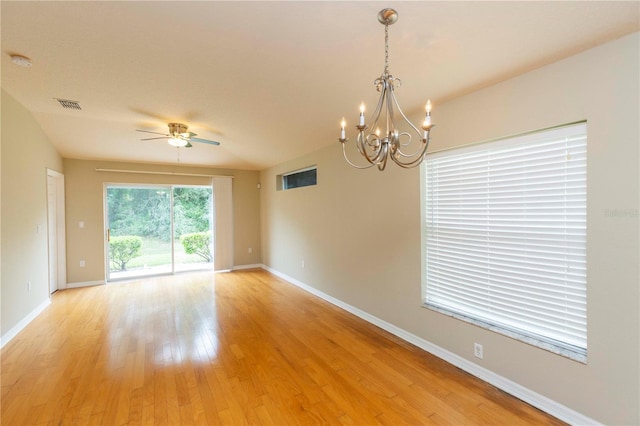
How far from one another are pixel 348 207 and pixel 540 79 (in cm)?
245

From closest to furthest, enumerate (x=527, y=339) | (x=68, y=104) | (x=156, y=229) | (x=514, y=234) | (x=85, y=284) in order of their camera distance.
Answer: (x=527, y=339)
(x=514, y=234)
(x=68, y=104)
(x=85, y=284)
(x=156, y=229)

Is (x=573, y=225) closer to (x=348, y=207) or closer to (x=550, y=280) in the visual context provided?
(x=550, y=280)

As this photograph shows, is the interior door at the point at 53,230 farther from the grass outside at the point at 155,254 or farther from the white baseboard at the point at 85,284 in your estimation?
the grass outside at the point at 155,254

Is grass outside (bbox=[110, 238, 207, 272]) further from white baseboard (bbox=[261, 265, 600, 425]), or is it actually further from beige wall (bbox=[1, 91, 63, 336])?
white baseboard (bbox=[261, 265, 600, 425])

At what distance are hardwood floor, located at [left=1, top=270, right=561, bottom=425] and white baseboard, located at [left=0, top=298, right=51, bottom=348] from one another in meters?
0.07

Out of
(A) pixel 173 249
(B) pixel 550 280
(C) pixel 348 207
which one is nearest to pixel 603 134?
(B) pixel 550 280

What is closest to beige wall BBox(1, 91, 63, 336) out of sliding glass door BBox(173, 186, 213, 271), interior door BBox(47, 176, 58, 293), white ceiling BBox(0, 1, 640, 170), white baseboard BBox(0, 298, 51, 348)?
white baseboard BBox(0, 298, 51, 348)

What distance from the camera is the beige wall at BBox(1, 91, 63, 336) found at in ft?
10.0

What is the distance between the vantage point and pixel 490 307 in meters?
A: 2.37

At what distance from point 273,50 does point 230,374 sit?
2.79 metres

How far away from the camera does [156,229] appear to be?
19.3ft

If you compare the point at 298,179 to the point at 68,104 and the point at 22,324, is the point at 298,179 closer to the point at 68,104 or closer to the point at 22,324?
the point at 68,104

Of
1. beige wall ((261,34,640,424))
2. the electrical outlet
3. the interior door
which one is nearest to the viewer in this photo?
beige wall ((261,34,640,424))

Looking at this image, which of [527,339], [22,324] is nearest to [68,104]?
[22,324]
